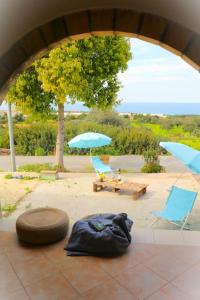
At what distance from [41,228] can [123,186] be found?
152 inches

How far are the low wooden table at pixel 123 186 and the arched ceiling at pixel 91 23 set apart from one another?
487 cm

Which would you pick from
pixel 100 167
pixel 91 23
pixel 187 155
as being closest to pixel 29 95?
pixel 100 167

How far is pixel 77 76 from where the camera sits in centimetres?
836

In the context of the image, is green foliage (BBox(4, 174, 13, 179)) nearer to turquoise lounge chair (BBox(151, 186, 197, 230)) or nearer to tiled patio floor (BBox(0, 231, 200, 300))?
turquoise lounge chair (BBox(151, 186, 197, 230))

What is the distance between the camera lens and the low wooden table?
7029 mm

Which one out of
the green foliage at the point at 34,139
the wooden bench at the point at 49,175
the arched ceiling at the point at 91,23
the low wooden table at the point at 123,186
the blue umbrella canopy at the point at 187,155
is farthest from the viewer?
the green foliage at the point at 34,139

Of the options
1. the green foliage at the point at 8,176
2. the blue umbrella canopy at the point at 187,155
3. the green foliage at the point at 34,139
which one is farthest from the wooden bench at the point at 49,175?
the green foliage at the point at 34,139

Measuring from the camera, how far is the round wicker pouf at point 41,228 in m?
3.72

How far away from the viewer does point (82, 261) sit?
3377mm

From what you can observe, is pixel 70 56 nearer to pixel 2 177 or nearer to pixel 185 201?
pixel 2 177

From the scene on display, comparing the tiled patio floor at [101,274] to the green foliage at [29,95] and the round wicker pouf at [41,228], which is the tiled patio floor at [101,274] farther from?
the green foliage at [29,95]

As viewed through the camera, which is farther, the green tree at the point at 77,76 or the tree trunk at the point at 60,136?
the tree trunk at the point at 60,136

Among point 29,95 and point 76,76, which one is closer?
point 76,76

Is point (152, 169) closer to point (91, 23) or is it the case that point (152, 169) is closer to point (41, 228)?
point (41, 228)
